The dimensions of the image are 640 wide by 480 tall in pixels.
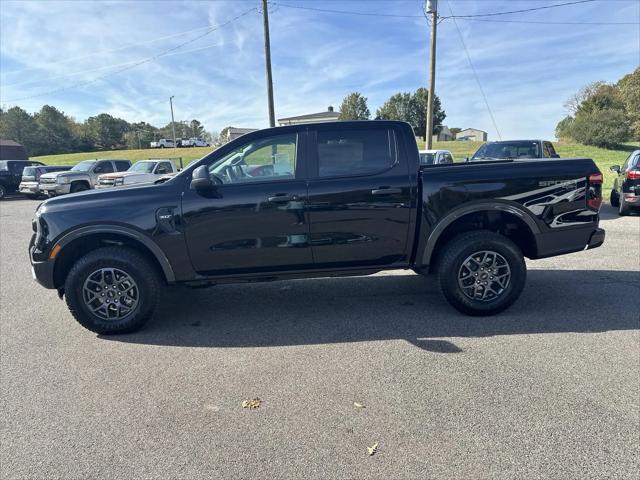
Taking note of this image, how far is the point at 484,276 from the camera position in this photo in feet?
13.6

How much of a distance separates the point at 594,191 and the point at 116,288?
486cm

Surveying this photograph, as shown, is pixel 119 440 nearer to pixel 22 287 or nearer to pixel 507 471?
pixel 507 471

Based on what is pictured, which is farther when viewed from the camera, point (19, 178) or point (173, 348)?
point (19, 178)

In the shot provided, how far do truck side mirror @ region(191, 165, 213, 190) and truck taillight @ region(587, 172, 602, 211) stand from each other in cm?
376

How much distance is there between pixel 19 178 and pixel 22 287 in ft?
63.6

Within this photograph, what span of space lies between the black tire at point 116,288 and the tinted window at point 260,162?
117 centimetres

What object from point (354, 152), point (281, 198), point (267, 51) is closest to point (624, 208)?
point (354, 152)

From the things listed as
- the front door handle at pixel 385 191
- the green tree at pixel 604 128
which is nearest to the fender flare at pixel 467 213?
the front door handle at pixel 385 191

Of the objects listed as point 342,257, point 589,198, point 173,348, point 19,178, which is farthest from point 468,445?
point 19,178

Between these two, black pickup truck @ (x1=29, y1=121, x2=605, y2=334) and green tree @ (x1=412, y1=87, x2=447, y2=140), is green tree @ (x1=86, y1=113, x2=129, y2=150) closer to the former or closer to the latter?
green tree @ (x1=412, y1=87, x2=447, y2=140)

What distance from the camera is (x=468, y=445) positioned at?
2.38 metres

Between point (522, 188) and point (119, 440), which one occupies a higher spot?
point (522, 188)

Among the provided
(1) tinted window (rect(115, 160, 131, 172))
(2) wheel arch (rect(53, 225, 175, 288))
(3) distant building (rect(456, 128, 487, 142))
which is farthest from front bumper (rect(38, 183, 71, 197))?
(3) distant building (rect(456, 128, 487, 142))

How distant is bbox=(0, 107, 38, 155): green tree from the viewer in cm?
8381
